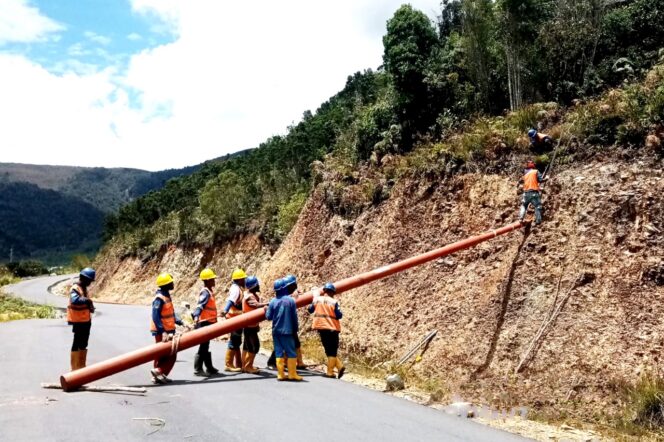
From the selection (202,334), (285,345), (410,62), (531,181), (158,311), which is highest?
(410,62)

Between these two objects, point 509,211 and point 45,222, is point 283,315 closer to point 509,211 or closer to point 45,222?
point 509,211

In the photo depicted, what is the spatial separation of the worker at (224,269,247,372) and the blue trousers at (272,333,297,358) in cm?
128

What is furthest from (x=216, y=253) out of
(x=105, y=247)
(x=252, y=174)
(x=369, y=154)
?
(x=105, y=247)

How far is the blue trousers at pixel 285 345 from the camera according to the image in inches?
400

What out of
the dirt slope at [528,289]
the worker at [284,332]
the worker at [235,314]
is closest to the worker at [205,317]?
the worker at [235,314]

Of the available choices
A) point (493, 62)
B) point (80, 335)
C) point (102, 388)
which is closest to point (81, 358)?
point (80, 335)

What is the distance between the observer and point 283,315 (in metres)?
10.2

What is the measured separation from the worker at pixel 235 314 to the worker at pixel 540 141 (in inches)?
292

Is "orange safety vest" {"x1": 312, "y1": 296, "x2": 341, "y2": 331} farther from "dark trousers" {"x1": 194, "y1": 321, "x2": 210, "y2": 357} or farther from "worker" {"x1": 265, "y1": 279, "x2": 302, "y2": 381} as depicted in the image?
"dark trousers" {"x1": 194, "y1": 321, "x2": 210, "y2": 357}

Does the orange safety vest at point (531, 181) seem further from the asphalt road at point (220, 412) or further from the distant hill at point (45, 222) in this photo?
the distant hill at point (45, 222)

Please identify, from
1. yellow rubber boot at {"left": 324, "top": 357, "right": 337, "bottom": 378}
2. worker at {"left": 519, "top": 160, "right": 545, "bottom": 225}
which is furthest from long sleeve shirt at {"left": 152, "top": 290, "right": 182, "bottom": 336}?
worker at {"left": 519, "top": 160, "right": 545, "bottom": 225}

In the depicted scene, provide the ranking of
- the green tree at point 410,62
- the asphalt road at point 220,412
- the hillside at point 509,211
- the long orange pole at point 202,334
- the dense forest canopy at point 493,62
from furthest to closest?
the green tree at point 410,62 < the dense forest canopy at point 493,62 < the hillside at point 509,211 < the long orange pole at point 202,334 < the asphalt road at point 220,412

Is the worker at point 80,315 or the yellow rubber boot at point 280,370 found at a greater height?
the worker at point 80,315

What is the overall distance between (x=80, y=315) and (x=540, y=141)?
34.3ft
